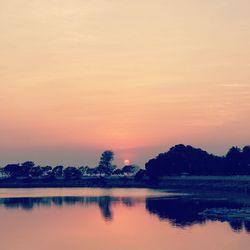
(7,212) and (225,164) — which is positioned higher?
(225,164)

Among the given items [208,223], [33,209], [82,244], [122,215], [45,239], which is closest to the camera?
[82,244]

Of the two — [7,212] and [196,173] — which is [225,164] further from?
[7,212]

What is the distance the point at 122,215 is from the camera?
90.1 m

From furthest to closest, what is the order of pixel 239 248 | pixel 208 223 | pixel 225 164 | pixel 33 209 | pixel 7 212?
1. pixel 225 164
2. pixel 33 209
3. pixel 7 212
4. pixel 208 223
5. pixel 239 248

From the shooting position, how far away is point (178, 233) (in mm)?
65000

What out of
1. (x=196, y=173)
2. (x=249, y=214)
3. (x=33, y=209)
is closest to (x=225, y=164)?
(x=196, y=173)

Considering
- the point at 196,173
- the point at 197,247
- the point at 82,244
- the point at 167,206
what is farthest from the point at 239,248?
the point at 196,173

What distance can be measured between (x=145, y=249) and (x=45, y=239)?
1429cm

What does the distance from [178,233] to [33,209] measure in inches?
1907

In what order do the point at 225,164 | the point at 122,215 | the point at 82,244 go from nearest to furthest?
the point at 82,244
the point at 122,215
the point at 225,164

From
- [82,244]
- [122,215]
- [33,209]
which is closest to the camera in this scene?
[82,244]

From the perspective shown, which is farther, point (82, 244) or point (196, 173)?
point (196, 173)

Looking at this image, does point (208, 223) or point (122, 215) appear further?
point (122, 215)

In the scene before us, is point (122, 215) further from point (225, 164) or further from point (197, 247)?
point (225, 164)
